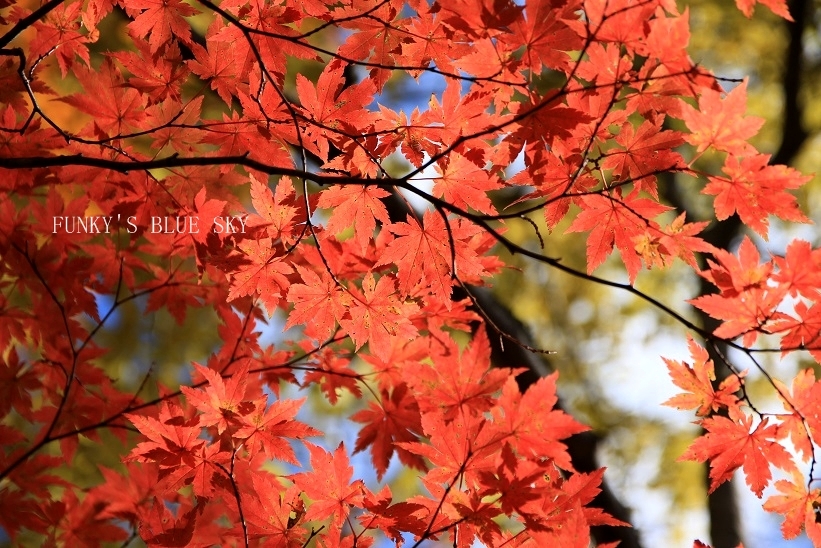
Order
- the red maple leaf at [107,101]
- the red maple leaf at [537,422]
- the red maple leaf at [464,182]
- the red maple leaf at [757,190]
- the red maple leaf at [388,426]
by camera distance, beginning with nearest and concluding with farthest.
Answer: the red maple leaf at [537,422]
the red maple leaf at [757,190]
the red maple leaf at [464,182]
the red maple leaf at [107,101]
the red maple leaf at [388,426]

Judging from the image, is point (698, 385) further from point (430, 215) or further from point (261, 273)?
point (261, 273)

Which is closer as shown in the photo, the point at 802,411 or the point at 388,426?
the point at 802,411

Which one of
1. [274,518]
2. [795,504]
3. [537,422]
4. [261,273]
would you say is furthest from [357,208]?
[795,504]

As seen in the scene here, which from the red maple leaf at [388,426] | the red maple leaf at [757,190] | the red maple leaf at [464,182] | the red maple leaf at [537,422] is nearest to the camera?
the red maple leaf at [537,422]

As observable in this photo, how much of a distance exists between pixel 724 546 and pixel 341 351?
178 centimetres

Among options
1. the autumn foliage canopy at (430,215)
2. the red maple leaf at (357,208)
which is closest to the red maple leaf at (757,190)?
the autumn foliage canopy at (430,215)

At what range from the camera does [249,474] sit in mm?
1906

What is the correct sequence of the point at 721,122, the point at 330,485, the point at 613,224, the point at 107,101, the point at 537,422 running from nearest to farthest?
the point at 537,422 → the point at 721,122 → the point at 330,485 → the point at 613,224 → the point at 107,101

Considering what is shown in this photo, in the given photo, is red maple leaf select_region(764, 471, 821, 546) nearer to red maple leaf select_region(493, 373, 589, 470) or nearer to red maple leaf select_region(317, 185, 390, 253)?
red maple leaf select_region(493, 373, 589, 470)

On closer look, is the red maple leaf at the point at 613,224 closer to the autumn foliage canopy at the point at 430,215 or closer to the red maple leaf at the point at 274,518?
the autumn foliage canopy at the point at 430,215

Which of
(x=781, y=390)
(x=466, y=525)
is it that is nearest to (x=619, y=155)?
(x=781, y=390)

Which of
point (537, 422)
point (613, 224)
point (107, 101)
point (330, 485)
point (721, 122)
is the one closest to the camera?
point (537, 422)

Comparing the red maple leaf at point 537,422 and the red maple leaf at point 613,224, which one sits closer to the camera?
the red maple leaf at point 537,422

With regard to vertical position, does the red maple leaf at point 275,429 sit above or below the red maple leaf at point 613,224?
below
